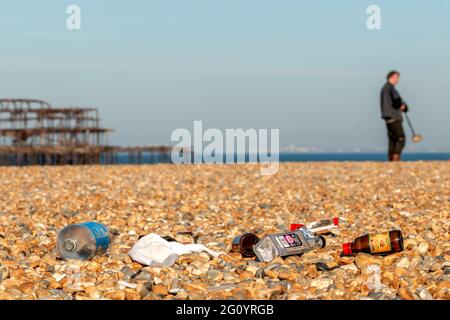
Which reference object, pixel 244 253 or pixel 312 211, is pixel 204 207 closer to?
pixel 312 211

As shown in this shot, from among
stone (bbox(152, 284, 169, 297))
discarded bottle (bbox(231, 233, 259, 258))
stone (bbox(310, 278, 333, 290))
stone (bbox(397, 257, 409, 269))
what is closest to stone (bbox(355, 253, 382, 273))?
stone (bbox(397, 257, 409, 269))

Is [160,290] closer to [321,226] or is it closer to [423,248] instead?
[423,248]

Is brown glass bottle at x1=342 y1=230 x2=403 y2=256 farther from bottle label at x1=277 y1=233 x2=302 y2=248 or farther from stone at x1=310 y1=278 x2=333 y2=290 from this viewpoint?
stone at x1=310 y1=278 x2=333 y2=290

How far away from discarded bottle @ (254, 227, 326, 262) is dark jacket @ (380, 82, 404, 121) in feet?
37.1

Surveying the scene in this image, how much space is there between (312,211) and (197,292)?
4.63 m

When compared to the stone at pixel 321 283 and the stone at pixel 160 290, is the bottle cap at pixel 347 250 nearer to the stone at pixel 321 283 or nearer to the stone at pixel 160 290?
the stone at pixel 321 283

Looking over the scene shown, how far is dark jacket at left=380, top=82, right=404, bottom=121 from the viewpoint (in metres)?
16.3

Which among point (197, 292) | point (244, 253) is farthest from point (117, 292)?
point (244, 253)

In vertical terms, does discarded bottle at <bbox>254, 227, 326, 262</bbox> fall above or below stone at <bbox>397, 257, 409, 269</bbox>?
above

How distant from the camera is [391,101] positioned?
644 inches

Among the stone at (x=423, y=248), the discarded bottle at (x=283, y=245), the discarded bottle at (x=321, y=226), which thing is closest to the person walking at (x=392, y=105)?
the discarded bottle at (x=321, y=226)

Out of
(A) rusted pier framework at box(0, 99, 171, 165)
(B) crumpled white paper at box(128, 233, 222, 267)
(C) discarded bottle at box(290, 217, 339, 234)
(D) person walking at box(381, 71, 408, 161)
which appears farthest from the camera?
(A) rusted pier framework at box(0, 99, 171, 165)

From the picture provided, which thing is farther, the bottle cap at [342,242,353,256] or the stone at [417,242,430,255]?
the stone at [417,242,430,255]

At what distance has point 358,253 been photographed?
535cm
